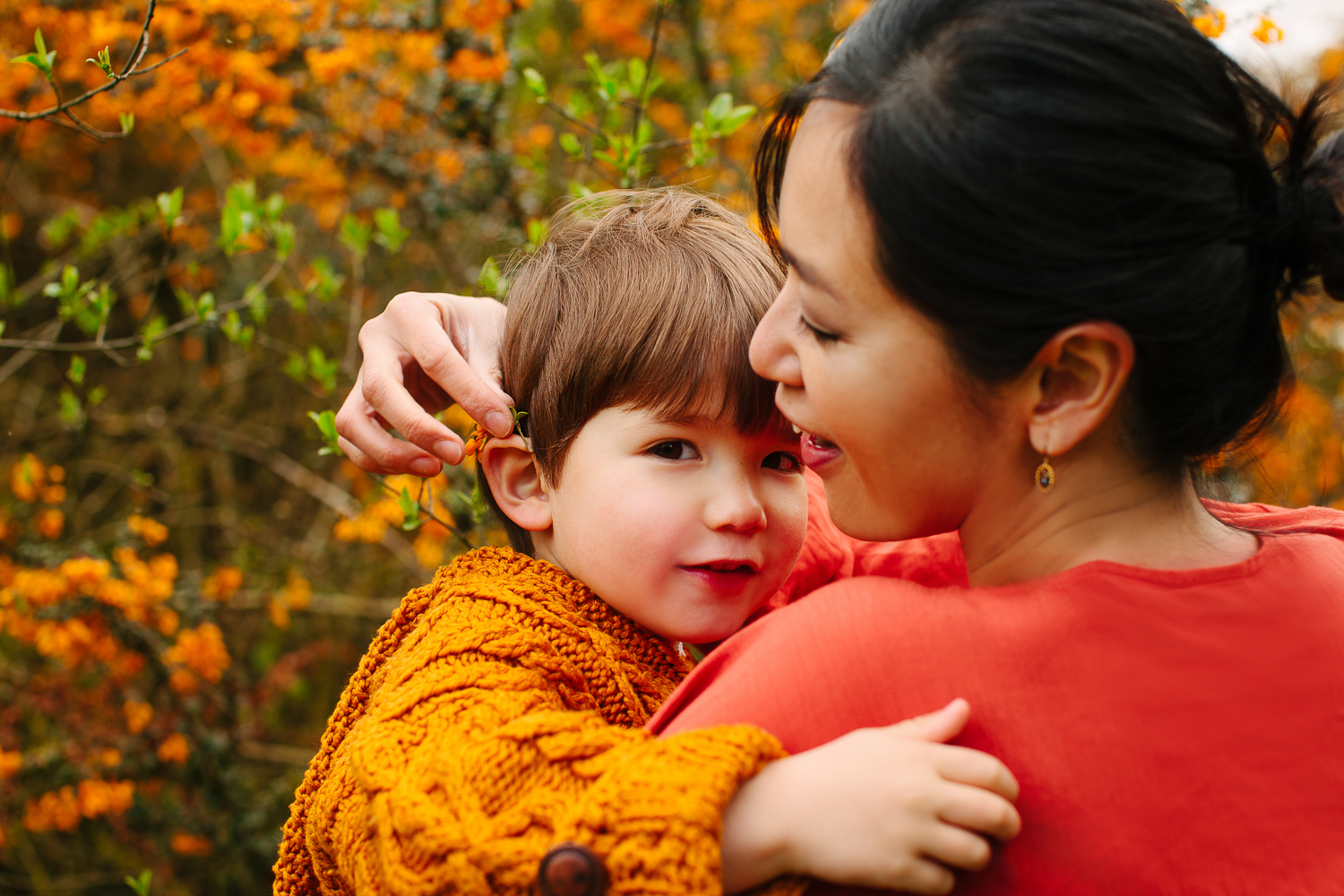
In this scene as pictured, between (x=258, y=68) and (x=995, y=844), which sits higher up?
(x=258, y=68)

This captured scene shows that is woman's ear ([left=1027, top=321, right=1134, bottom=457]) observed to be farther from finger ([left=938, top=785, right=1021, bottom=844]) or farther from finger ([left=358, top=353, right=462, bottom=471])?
finger ([left=358, top=353, right=462, bottom=471])

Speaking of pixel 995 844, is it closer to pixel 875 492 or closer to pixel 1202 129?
pixel 875 492

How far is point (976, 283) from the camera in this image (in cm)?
101

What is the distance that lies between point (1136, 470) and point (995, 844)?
0.44m

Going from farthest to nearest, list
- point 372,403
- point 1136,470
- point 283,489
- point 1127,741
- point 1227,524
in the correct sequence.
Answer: point 283,489 → point 372,403 → point 1227,524 → point 1136,470 → point 1127,741

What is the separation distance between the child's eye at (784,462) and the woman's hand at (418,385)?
386 millimetres

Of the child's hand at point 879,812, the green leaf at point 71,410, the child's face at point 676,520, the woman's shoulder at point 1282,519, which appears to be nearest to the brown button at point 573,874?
the child's hand at point 879,812

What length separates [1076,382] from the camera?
1060 millimetres

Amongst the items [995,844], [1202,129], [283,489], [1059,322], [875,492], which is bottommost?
[283,489]

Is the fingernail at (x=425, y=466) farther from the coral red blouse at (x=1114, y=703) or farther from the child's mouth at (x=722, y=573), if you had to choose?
the coral red blouse at (x=1114, y=703)

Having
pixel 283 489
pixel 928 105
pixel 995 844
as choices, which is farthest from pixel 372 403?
pixel 283 489

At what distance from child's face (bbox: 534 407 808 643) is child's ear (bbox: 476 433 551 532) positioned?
8cm

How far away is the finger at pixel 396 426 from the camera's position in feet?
4.48

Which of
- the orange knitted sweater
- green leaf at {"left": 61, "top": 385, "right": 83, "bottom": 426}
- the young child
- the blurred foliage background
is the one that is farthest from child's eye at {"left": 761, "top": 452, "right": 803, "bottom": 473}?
green leaf at {"left": 61, "top": 385, "right": 83, "bottom": 426}
